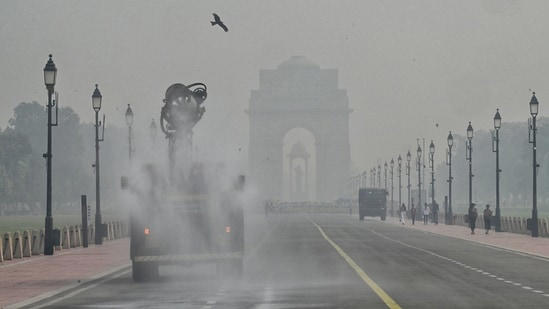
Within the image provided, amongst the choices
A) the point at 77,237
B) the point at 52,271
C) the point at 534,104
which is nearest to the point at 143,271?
the point at 52,271

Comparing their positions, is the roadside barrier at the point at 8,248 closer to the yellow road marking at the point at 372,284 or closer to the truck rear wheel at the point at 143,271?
the yellow road marking at the point at 372,284

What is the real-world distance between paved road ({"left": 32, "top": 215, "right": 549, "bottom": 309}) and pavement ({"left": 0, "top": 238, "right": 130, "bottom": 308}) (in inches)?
30.9

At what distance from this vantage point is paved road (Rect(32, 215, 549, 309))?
72.9ft

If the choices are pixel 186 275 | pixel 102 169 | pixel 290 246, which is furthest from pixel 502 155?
pixel 186 275

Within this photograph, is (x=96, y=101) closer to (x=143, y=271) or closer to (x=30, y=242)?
(x=30, y=242)

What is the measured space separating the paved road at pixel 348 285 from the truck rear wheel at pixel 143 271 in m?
0.34

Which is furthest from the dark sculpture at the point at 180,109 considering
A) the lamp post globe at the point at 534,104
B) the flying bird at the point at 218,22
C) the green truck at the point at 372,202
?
the green truck at the point at 372,202

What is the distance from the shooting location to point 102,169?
581ft

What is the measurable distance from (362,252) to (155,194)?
58.3 ft

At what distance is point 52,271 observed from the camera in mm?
32625

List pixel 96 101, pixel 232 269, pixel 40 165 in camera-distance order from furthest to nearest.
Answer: pixel 40 165, pixel 96 101, pixel 232 269

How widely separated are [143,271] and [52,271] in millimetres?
4810

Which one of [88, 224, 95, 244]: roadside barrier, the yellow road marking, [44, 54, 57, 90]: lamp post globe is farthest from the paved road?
[88, 224, 95, 244]: roadside barrier

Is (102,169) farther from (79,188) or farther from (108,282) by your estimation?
(108,282)
